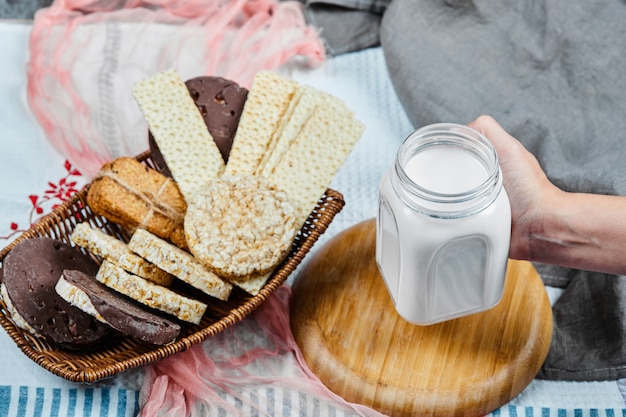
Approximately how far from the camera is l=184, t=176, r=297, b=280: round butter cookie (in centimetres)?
98

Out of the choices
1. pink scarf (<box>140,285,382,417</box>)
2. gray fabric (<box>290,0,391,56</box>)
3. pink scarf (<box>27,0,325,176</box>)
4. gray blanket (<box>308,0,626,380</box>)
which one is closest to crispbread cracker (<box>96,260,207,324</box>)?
pink scarf (<box>140,285,382,417</box>)

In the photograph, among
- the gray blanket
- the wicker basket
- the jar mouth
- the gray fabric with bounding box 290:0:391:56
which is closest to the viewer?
the jar mouth

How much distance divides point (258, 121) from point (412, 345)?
37 centimetres

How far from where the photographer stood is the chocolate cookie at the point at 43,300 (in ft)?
3.09

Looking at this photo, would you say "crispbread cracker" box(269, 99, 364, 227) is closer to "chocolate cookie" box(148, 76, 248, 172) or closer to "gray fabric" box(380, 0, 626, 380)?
"chocolate cookie" box(148, 76, 248, 172)

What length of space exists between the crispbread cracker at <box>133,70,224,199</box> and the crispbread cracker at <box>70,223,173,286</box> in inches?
5.1

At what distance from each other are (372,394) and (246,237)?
9.9 inches

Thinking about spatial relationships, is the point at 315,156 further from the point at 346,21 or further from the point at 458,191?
the point at 346,21

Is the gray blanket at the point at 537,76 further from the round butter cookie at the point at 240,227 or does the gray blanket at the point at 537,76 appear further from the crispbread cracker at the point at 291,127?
the round butter cookie at the point at 240,227

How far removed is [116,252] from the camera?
968 millimetres

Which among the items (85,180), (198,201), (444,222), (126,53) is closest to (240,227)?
(198,201)

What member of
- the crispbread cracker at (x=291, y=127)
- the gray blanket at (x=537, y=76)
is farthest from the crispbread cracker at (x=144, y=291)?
the gray blanket at (x=537, y=76)

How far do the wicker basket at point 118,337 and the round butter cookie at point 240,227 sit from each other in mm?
38

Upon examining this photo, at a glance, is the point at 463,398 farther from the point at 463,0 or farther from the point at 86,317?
the point at 463,0
